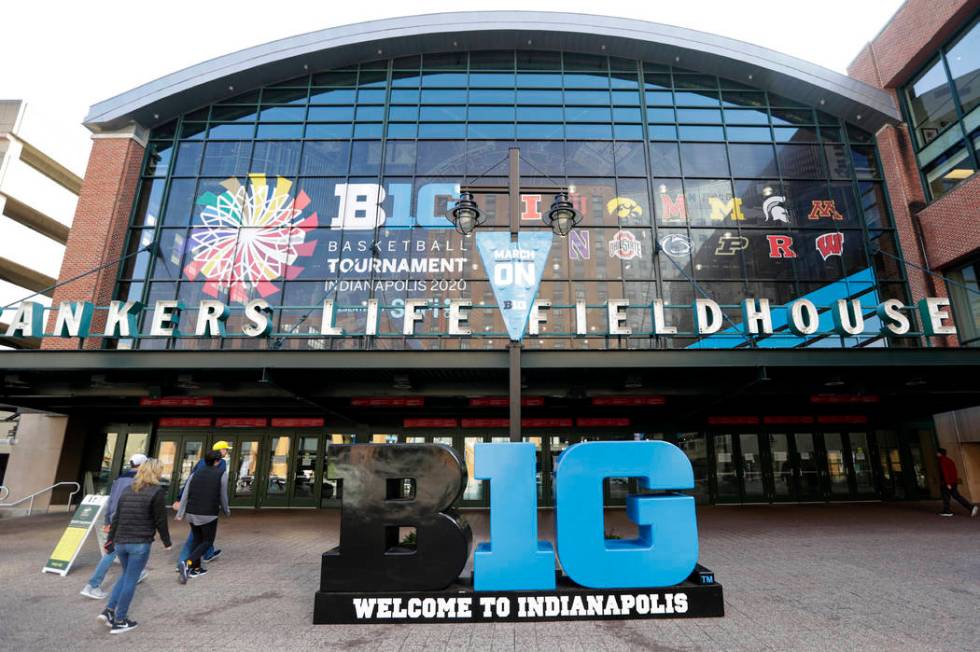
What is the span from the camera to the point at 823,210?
17.4 m

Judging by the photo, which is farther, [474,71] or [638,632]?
[474,71]

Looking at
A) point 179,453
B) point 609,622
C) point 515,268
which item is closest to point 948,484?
point 609,622

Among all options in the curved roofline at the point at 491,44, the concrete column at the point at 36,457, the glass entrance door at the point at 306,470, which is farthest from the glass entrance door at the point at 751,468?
the concrete column at the point at 36,457

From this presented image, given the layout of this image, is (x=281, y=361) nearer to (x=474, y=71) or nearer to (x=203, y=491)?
(x=203, y=491)

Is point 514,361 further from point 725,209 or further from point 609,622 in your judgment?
point 725,209

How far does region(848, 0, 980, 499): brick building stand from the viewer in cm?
1603

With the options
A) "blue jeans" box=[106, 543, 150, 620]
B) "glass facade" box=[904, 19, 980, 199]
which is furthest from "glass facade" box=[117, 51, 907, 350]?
"blue jeans" box=[106, 543, 150, 620]

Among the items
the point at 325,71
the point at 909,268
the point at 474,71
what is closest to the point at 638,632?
the point at 909,268

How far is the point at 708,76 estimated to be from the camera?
19250 millimetres

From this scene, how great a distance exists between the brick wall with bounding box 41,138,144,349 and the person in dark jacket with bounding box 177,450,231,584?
37.1 feet

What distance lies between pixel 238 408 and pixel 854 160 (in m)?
23.7

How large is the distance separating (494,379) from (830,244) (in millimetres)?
13220

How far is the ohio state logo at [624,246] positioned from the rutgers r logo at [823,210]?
6.31 meters

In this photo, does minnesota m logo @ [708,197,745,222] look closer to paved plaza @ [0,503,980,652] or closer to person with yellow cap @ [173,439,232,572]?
paved plaza @ [0,503,980,652]
